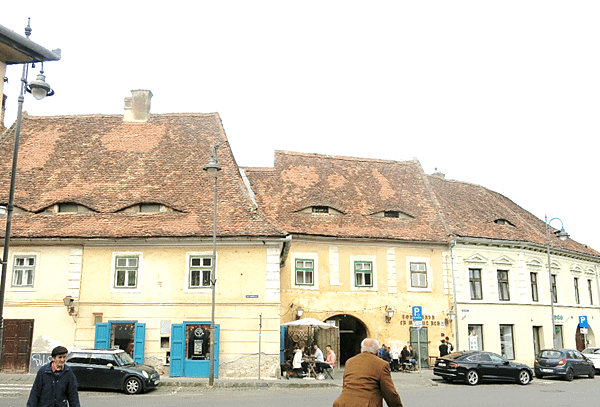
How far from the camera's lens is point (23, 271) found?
82.2 feet

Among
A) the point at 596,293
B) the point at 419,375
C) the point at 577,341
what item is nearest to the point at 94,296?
the point at 419,375

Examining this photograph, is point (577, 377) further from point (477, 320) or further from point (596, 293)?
point (596, 293)

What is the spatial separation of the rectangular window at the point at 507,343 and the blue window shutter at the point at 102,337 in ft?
67.2

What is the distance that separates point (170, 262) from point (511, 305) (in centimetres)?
1920

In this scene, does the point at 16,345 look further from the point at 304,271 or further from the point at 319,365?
the point at 304,271

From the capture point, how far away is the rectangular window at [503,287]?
3353 cm

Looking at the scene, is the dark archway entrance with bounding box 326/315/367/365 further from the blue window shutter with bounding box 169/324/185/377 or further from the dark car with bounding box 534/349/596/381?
the blue window shutter with bounding box 169/324/185/377

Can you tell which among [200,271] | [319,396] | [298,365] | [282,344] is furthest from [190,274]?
[319,396]

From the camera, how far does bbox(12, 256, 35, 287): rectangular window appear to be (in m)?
25.0

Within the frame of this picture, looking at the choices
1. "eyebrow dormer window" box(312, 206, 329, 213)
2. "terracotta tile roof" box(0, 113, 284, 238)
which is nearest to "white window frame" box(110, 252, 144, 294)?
"terracotta tile roof" box(0, 113, 284, 238)

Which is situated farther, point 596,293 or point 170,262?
point 596,293

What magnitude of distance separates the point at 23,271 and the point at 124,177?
5.92 meters

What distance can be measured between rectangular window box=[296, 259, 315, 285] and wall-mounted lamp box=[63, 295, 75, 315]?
1072 cm

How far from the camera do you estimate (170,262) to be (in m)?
25.0
